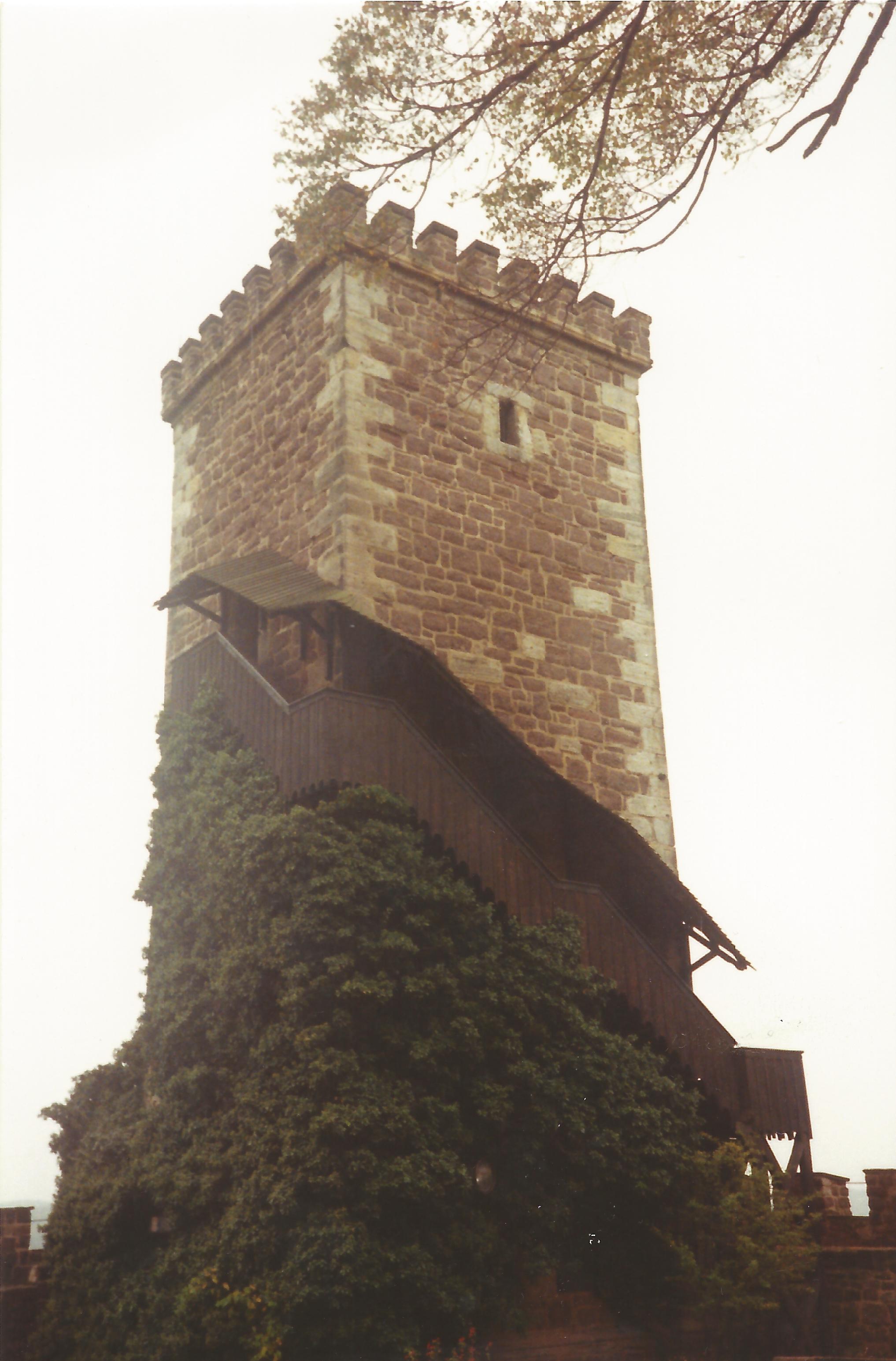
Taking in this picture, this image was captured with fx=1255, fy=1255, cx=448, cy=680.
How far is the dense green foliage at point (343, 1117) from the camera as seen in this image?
927 cm

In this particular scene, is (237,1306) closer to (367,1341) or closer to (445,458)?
(367,1341)

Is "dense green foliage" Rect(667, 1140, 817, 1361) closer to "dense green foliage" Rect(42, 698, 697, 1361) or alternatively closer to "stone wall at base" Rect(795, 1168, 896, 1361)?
"dense green foliage" Rect(42, 698, 697, 1361)

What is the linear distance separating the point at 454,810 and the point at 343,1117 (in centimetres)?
281

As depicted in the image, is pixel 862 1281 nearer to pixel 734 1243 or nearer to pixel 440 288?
pixel 734 1243

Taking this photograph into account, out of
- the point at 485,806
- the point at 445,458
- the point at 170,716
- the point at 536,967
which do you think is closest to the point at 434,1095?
the point at 536,967

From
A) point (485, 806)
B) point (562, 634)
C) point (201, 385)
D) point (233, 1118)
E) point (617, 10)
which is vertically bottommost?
point (233, 1118)

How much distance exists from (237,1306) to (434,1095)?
2102mm

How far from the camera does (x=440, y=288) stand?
572 inches

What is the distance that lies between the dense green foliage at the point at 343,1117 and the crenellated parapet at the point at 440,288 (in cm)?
579

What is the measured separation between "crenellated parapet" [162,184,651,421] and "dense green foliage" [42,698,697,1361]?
5791mm

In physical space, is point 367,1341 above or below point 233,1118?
below

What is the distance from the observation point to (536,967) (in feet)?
36.5

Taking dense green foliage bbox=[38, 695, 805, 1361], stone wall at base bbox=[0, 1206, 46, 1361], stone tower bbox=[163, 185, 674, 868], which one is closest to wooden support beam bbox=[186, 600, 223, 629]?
stone tower bbox=[163, 185, 674, 868]

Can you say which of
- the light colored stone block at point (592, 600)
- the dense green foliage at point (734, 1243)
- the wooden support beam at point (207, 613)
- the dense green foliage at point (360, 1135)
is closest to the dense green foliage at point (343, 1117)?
the dense green foliage at point (360, 1135)
